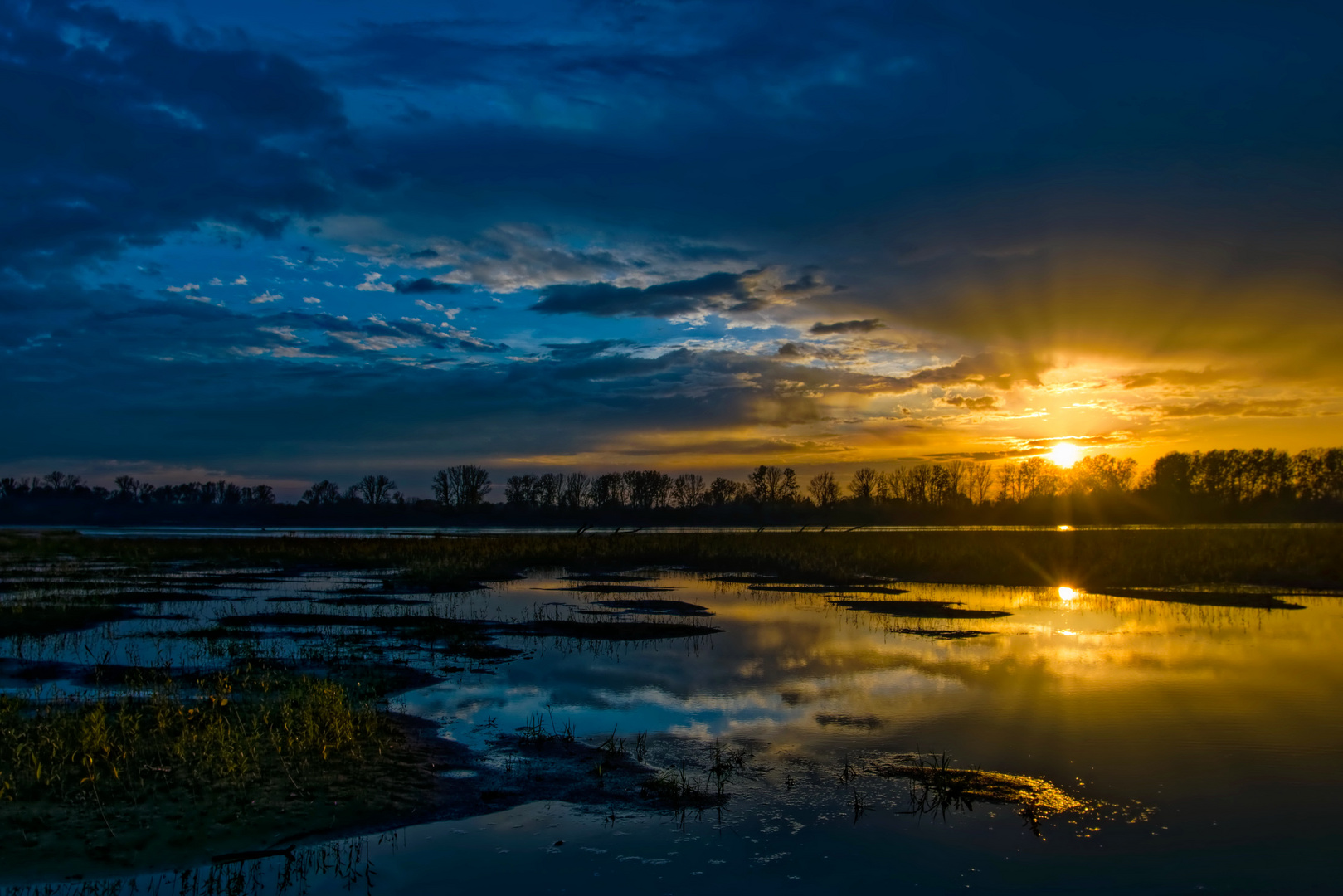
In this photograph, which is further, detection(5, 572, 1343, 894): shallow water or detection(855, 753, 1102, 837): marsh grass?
detection(855, 753, 1102, 837): marsh grass

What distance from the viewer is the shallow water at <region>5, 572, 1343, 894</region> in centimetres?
889

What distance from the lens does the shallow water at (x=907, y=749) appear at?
29.2 ft

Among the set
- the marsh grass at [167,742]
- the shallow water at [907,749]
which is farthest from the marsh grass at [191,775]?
the shallow water at [907,749]

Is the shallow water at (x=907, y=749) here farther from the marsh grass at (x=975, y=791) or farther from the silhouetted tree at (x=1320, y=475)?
the silhouetted tree at (x=1320, y=475)

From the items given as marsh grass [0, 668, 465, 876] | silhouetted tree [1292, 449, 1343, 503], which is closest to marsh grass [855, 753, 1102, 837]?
marsh grass [0, 668, 465, 876]

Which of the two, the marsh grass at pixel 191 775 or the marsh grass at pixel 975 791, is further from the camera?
the marsh grass at pixel 975 791

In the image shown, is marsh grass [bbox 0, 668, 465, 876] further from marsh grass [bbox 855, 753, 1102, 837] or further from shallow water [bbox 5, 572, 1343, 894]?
marsh grass [bbox 855, 753, 1102, 837]

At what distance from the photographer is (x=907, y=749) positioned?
43.0 feet

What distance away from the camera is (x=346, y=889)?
27.5 feet

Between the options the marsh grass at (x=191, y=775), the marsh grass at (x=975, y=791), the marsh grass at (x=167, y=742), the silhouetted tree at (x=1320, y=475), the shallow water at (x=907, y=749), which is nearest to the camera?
the shallow water at (x=907, y=749)

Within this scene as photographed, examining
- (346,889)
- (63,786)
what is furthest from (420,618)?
(346,889)

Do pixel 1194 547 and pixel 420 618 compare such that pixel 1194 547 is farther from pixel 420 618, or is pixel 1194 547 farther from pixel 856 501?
pixel 856 501

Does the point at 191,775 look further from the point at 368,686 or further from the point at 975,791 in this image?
the point at 975,791

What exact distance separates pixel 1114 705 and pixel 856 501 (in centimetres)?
16486
